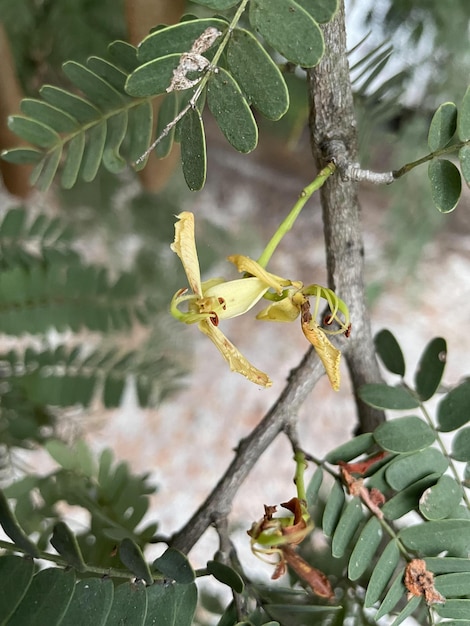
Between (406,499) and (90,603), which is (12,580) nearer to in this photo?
(90,603)

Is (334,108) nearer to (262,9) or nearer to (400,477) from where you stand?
(262,9)

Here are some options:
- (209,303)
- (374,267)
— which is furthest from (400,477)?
(374,267)

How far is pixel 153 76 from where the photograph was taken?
0.94ft

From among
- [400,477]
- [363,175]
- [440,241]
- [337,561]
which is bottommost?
[337,561]

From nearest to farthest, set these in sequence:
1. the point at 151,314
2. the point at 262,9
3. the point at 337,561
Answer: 1. the point at 262,9
2. the point at 337,561
3. the point at 151,314

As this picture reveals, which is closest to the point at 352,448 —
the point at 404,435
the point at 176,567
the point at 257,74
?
the point at 404,435

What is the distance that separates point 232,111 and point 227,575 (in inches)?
9.9

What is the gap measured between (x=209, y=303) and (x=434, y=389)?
213 millimetres

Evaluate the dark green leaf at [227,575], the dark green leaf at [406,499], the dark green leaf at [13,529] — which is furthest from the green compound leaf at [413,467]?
the dark green leaf at [13,529]

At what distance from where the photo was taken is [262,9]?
0.85 ft

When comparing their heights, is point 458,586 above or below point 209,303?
below

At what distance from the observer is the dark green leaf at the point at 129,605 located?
32 cm

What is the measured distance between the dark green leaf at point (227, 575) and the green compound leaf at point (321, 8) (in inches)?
11.2

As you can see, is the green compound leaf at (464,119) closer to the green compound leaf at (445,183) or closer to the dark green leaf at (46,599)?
the green compound leaf at (445,183)
